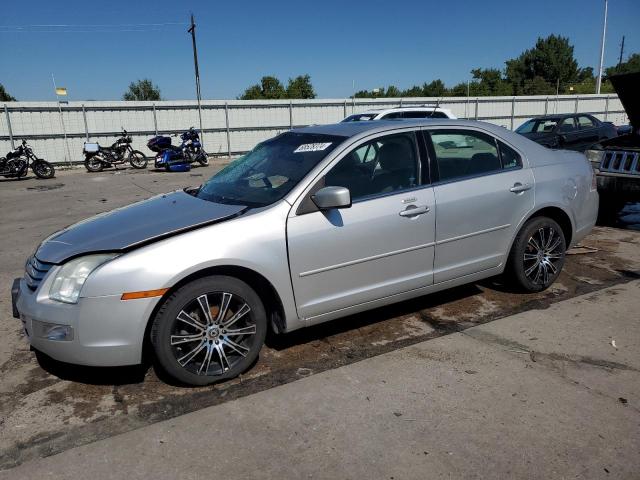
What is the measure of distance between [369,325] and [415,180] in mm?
1224

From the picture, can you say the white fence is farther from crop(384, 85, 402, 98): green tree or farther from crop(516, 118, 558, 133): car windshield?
crop(384, 85, 402, 98): green tree

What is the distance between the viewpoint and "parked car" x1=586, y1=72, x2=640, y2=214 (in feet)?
23.1

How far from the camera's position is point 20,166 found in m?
16.2

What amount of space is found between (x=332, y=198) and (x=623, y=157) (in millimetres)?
5768

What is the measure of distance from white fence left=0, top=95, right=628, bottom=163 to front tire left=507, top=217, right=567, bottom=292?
19.0 metres

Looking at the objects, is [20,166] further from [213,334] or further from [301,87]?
[301,87]

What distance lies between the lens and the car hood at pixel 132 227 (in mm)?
3086

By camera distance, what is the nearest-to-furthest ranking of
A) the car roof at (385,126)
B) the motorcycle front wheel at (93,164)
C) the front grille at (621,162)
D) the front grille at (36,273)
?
the front grille at (36,273)
the car roof at (385,126)
the front grille at (621,162)
the motorcycle front wheel at (93,164)

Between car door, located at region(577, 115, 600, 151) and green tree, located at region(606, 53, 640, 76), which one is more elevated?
green tree, located at region(606, 53, 640, 76)

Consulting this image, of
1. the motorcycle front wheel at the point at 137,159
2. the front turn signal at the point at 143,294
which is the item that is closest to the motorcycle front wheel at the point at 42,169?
the motorcycle front wheel at the point at 137,159

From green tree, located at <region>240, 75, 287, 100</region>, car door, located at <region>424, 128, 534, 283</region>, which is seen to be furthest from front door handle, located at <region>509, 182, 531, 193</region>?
green tree, located at <region>240, 75, 287, 100</region>

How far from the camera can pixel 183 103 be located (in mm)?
21266

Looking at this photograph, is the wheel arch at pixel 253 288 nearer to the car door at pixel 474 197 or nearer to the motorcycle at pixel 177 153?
the car door at pixel 474 197

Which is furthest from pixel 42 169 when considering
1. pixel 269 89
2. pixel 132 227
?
pixel 269 89
